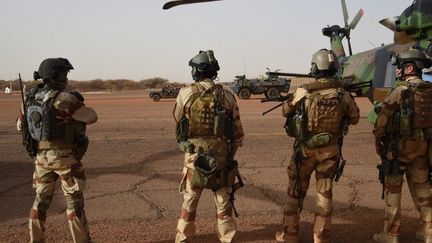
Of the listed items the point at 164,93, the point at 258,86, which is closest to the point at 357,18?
the point at 258,86

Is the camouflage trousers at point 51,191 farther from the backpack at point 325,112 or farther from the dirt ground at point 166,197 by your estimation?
the backpack at point 325,112

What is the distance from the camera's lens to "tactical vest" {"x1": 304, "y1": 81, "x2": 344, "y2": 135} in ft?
12.7

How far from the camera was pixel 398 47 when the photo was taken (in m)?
8.16

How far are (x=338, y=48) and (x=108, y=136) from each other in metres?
7.75

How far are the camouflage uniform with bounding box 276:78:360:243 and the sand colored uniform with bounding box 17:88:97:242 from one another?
187 centimetres

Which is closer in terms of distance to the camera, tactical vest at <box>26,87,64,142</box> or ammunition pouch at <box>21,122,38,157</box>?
tactical vest at <box>26,87,64,142</box>

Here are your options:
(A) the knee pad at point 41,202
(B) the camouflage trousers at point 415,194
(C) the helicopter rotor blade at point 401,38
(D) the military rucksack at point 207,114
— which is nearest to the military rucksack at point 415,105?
(B) the camouflage trousers at point 415,194

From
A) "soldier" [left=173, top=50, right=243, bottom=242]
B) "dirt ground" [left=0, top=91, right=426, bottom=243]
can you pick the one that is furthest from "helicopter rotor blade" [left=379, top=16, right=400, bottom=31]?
"soldier" [left=173, top=50, right=243, bottom=242]

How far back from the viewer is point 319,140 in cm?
389

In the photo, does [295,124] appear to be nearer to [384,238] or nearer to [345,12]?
[384,238]

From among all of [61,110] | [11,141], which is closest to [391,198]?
[61,110]

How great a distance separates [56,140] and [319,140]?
2.35 m

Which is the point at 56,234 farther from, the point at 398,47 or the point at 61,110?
the point at 398,47

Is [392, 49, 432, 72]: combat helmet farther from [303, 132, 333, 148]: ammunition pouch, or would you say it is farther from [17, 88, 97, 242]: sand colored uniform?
[17, 88, 97, 242]: sand colored uniform
